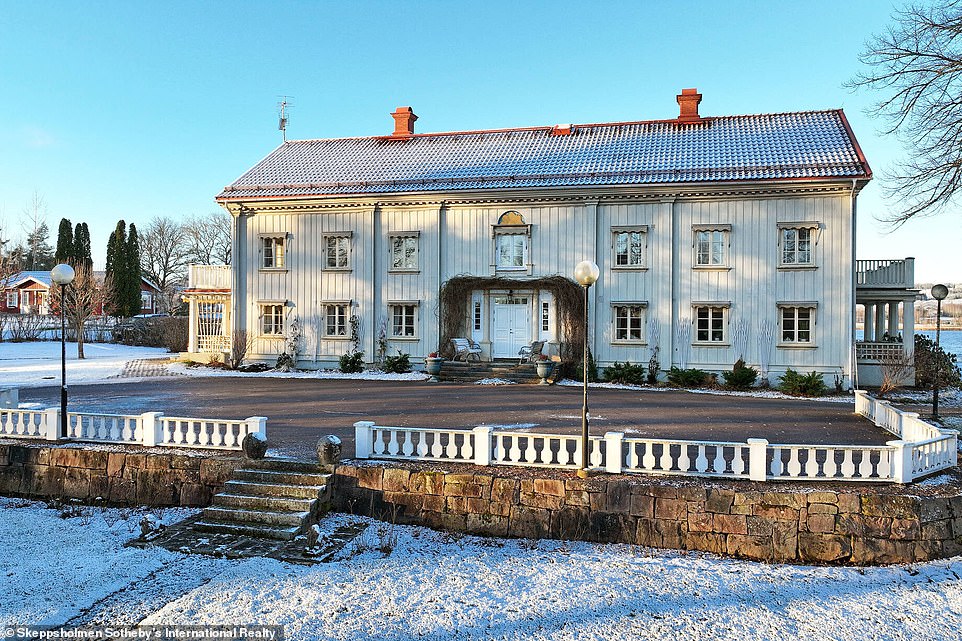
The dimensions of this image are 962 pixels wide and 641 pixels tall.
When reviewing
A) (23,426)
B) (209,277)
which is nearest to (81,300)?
(209,277)

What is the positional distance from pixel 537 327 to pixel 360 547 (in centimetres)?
1354

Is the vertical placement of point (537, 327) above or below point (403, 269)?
below

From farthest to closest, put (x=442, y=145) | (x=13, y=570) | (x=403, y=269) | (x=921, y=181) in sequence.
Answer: (x=442, y=145), (x=403, y=269), (x=921, y=181), (x=13, y=570)

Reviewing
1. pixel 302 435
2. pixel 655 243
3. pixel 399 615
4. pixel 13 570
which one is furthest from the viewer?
pixel 655 243

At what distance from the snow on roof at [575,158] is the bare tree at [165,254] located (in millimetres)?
39812

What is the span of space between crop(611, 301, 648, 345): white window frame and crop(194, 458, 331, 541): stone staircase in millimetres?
13024

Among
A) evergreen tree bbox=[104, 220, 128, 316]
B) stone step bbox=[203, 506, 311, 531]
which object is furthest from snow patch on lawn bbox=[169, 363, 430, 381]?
evergreen tree bbox=[104, 220, 128, 316]

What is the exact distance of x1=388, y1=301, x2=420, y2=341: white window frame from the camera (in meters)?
20.6

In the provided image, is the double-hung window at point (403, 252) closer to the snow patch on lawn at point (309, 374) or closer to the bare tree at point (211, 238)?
the snow patch on lawn at point (309, 374)

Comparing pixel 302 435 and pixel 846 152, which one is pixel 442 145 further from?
pixel 302 435

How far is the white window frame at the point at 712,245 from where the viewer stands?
1833cm

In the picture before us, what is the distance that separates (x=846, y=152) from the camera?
711 inches

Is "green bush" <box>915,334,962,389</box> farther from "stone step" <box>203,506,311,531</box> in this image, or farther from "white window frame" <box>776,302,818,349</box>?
"stone step" <box>203,506,311,531</box>

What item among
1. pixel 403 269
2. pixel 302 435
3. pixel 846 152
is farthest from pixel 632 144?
pixel 302 435
